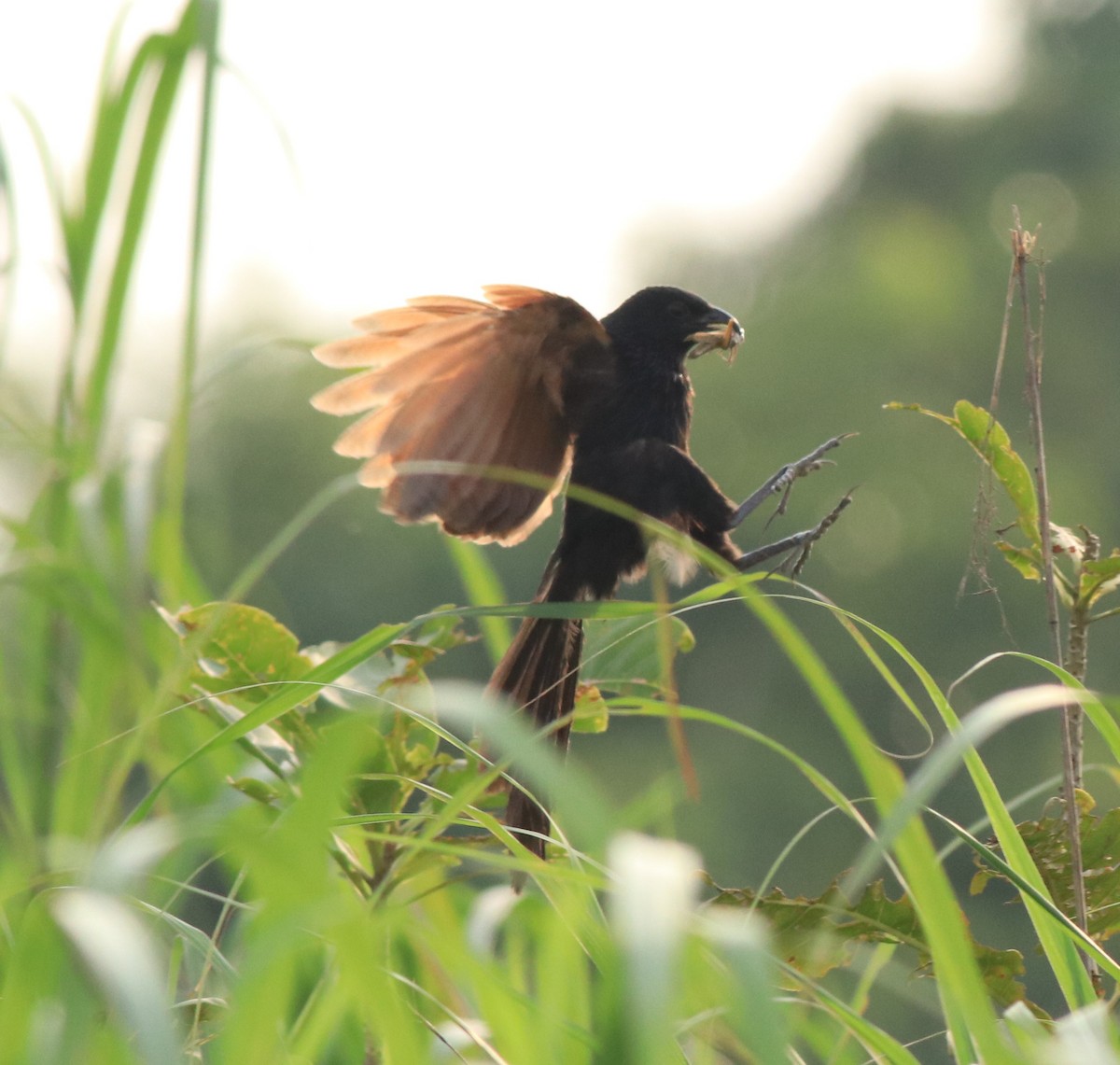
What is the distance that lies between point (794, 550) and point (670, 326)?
0.70 metres

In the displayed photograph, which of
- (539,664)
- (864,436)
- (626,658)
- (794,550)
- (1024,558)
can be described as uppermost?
(1024,558)

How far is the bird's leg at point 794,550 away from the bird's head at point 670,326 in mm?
535

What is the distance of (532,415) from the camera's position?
2.25 m

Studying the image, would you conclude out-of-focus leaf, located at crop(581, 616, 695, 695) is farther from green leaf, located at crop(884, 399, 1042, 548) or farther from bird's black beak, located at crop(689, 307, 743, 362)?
bird's black beak, located at crop(689, 307, 743, 362)

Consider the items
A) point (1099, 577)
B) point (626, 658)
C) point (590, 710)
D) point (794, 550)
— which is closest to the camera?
point (1099, 577)

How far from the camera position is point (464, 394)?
2.14m

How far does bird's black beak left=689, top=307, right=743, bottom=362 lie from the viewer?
91.8 inches

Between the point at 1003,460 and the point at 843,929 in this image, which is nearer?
the point at 843,929

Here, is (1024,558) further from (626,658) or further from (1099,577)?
(626,658)

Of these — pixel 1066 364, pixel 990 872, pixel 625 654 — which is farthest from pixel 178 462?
pixel 1066 364

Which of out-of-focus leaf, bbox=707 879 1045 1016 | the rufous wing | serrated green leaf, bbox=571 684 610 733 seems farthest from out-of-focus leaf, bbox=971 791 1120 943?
the rufous wing

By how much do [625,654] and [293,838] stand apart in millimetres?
966

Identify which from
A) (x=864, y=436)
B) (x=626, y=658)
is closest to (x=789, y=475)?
(x=626, y=658)

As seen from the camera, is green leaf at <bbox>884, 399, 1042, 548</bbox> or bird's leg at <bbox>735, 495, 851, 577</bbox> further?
bird's leg at <bbox>735, 495, 851, 577</bbox>
